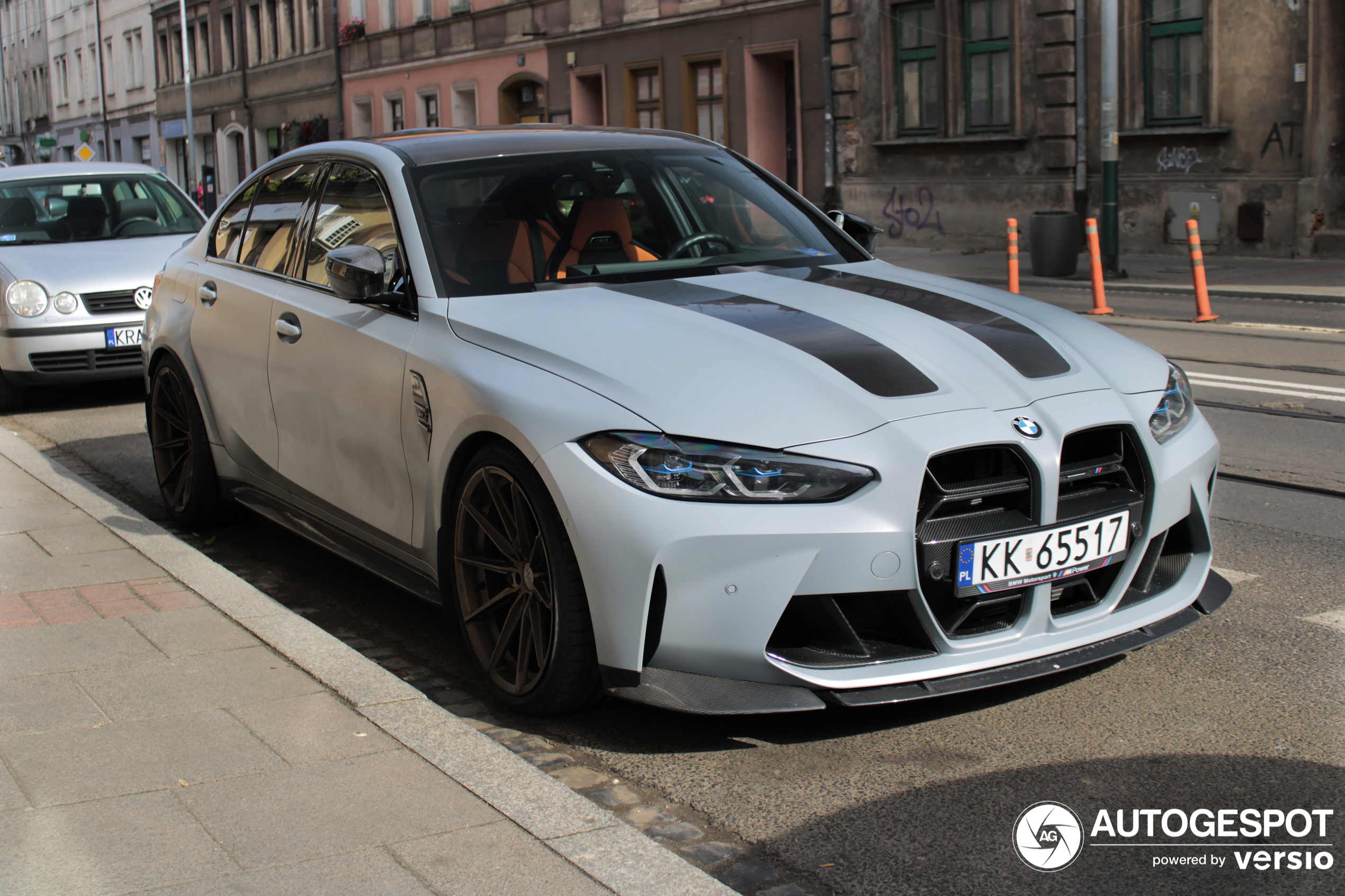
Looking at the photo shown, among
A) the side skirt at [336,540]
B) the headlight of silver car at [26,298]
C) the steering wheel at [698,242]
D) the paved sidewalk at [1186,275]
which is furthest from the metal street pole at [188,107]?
the steering wheel at [698,242]

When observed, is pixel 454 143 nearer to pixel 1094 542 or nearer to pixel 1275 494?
pixel 1094 542

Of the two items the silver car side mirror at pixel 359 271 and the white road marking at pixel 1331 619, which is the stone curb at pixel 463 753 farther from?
the white road marking at pixel 1331 619

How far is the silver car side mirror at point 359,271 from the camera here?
14.4ft

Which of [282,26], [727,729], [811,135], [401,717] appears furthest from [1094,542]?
[282,26]

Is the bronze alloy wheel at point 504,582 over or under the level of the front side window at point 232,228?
under

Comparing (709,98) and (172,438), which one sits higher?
(709,98)

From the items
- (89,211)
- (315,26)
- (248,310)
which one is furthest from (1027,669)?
(315,26)

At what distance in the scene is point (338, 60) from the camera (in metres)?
42.9

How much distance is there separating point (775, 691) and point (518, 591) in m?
0.79

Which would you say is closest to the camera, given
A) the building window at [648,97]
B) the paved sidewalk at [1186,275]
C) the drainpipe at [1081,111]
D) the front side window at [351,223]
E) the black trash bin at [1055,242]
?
Answer: the front side window at [351,223]

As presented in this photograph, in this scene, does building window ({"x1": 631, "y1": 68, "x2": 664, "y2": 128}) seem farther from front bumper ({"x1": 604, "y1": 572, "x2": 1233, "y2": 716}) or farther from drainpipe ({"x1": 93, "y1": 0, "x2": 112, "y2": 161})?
drainpipe ({"x1": 93, "y1": 0, "x2": 112, "y2": 161})

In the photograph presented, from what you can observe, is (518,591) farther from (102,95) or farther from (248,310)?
(102,95)

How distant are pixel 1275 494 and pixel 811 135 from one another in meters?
21.1

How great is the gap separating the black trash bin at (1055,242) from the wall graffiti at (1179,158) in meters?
2.52
